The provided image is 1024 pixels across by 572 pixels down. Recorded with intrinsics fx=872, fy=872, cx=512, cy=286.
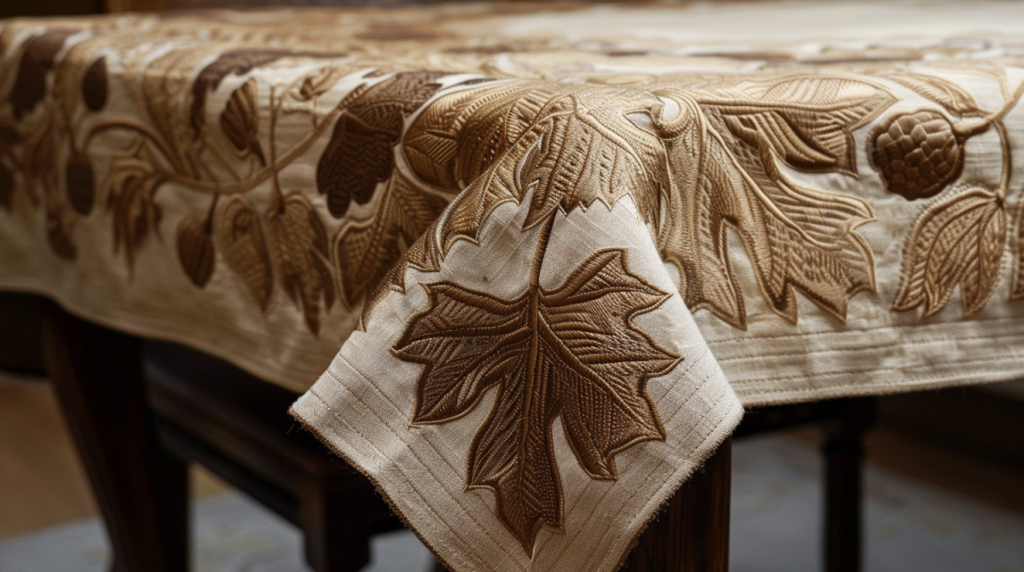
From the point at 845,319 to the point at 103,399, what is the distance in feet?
2.01

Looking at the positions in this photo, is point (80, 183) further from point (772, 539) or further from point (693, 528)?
point (772, 539)

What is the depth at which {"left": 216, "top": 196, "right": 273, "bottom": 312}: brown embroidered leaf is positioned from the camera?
46 centimetres

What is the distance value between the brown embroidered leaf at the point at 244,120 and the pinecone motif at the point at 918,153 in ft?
0.97

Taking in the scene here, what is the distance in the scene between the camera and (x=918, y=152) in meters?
0.36

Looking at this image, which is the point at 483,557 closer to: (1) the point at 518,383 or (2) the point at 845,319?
(1) the point at 518,383

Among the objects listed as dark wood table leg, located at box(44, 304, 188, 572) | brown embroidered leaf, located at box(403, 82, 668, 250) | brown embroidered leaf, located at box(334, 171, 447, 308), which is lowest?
dark wood table leg, located at box(44, 304, 188, 572)

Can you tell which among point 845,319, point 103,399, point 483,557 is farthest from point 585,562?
point 103,399

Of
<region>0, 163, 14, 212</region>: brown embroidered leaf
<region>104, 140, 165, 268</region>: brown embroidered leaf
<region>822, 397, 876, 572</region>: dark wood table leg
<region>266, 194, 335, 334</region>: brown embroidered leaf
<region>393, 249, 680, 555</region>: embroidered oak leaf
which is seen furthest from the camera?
<region>822, 397, 876, 572</region>: dark wood table leg

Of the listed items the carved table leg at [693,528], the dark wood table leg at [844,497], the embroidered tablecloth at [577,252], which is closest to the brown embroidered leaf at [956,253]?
the embroidered tablecloth at [577,252]

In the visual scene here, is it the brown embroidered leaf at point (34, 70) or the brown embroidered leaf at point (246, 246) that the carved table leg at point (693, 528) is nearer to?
the brown embroidered leaf at point (246, 246)

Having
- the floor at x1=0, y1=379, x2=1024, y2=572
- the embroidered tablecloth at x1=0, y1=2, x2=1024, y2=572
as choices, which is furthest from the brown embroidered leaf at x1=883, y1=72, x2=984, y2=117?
the floor at x1=0, y1=379, x2=1024, y2=572

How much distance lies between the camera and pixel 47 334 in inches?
28.9

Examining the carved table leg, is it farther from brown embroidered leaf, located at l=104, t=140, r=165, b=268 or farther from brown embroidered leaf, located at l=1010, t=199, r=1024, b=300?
brown embroidered leaf, located at l=104, t=140, r=165, b=268

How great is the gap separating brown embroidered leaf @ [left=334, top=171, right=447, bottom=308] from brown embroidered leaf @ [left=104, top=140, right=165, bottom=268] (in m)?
0.19
